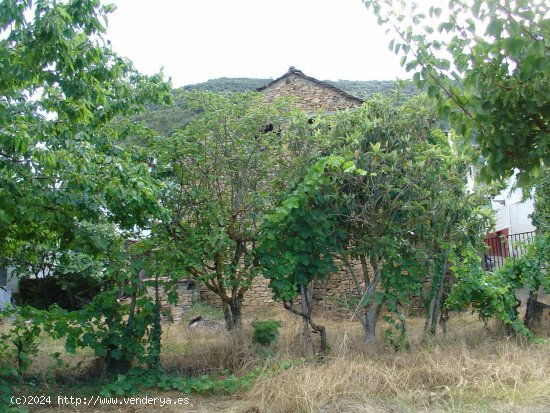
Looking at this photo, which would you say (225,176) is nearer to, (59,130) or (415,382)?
(59,130)

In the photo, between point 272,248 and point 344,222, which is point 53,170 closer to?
point 272,248

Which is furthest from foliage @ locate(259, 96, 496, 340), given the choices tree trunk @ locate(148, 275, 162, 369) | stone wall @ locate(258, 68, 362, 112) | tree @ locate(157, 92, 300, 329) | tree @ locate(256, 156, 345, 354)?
stone wall @ locate(258, 68, 362, 112)

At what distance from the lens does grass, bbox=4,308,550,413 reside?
18.3 ft

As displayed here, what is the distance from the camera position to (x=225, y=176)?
825 cm

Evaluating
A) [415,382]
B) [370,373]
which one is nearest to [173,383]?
[370,373]

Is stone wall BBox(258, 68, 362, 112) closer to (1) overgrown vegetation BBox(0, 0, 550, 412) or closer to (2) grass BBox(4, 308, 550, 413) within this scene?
(1) overgrown vegetation BBox(0, 0, 550, 412)

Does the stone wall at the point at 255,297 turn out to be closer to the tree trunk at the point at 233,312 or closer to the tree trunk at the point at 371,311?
the tree trunk at the point at 233,312

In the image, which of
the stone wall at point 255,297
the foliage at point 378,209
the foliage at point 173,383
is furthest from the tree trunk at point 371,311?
the stone wall at point 255,297

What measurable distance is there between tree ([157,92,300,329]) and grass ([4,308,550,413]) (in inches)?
40.2

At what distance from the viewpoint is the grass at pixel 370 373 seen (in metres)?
5.59

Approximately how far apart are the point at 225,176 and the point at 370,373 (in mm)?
3626

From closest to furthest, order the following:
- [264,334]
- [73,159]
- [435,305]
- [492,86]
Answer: [492,86] < [73,159] < [264,334] < [435,305]

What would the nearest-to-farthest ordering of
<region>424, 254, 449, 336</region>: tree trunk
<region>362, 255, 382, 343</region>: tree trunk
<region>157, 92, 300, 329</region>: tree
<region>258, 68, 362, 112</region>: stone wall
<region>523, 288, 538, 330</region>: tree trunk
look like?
<region>362, 255, 382, 343</region>: tree trunk < <region>157, 92, 300, 329</region>: tree < <region>424, 254, 449, 336</region>: tree trunk < <region>523, 288, 538, 330</region>: tree trunk < <region>258, 68, 362, 112</region>: stone wall

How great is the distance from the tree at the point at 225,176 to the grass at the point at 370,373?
3.35 ft
